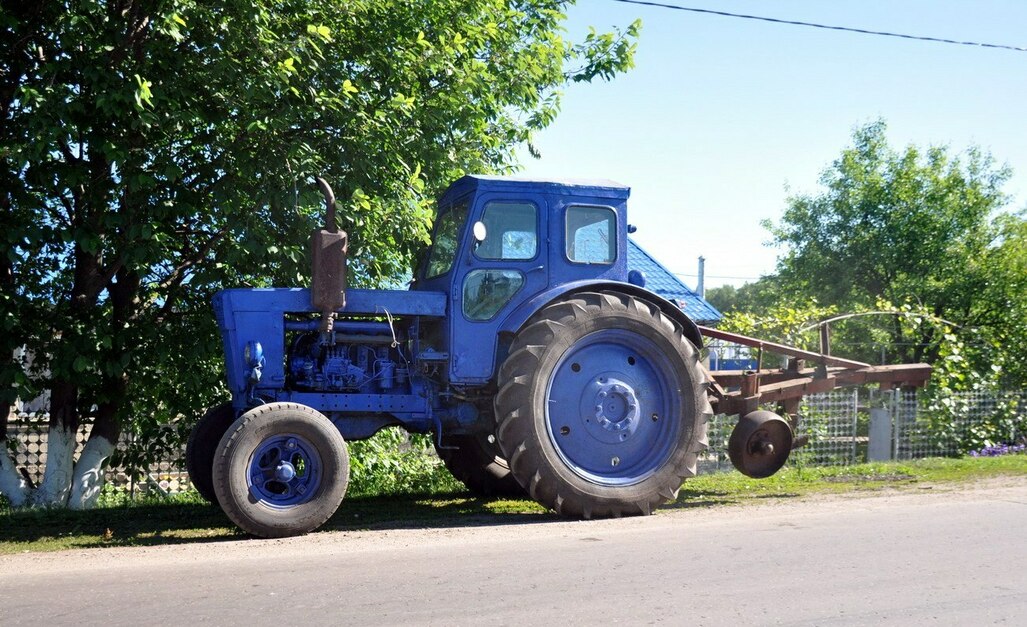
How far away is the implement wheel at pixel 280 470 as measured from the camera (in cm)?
712

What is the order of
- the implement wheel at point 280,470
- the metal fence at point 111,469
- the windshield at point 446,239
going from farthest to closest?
1. the metal fence at point 111,469
2. the windshield at point 446,239
3. the implement wheel at point 280,470

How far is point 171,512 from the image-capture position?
29.3 ft

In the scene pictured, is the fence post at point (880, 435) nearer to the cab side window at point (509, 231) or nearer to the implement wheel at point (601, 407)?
the implement wheel at point (601, 407)

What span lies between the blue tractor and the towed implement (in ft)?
0.04

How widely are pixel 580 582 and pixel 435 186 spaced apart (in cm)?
547

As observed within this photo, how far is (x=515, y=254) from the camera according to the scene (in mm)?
8375

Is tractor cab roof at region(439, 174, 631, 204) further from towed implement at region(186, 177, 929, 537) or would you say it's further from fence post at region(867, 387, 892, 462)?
fence post at region(867, 387, 892, 462)

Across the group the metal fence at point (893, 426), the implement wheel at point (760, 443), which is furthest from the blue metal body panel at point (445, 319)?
the metal fence at point (893, 426)

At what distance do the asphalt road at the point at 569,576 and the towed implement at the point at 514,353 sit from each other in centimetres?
72

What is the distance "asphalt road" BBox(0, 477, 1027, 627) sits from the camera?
4.92 meters

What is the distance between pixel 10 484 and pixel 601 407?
18.5 feet

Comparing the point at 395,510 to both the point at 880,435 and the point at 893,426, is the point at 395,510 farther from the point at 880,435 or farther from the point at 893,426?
the point at 893,426

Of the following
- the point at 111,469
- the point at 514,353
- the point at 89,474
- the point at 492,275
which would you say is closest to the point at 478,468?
the point at 514,353

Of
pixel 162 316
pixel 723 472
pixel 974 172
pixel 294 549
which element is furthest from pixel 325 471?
pixel 974 172
